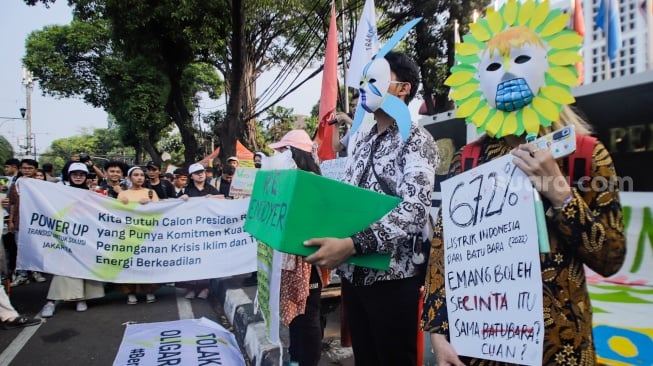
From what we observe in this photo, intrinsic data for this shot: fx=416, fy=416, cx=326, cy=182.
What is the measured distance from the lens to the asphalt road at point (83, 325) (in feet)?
11.7

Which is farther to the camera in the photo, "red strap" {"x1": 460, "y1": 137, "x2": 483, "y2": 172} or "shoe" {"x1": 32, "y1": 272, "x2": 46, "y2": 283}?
"shoe" {"x1": 32, "y1": 272, "x2": 46, "y2": 283}

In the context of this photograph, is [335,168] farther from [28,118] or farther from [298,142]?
[28,118]

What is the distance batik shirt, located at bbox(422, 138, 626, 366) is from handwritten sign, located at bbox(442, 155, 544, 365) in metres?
0.10

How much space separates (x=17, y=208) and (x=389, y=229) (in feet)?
17.9

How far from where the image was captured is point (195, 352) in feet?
10.9

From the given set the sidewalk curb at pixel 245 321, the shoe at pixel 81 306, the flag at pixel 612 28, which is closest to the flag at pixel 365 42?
the sidewalk curb at pixel 245 321

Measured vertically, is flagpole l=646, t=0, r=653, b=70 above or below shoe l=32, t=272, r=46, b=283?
above

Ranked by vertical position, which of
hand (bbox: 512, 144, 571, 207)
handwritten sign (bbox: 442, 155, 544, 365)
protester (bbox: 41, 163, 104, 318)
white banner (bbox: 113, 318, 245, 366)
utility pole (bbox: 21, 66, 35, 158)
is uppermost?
utility pole (bbox: 21, 66, 35, 158)

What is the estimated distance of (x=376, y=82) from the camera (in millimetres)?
1729

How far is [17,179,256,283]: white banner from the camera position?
4.78 metres

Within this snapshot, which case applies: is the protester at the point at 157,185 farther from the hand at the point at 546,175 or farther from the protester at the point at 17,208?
the hand at the point at 546,175

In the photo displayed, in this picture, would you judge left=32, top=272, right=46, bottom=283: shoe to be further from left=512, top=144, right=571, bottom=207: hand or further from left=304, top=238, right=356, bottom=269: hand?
left=512, top=144, right=571, bottom=207: hand

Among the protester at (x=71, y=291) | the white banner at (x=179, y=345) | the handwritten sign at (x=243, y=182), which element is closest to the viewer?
the white banner at (x=179, y=345)

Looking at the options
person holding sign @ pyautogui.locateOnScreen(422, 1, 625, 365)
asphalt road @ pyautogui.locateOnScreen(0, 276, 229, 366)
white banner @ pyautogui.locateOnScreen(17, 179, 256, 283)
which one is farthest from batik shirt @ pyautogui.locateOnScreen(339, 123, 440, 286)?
white banner @ pyautogui.locateOnScreen(17, 179, 256, 283)
